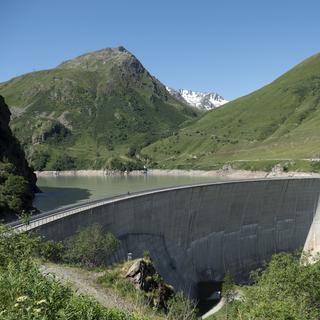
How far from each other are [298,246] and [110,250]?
33690mm

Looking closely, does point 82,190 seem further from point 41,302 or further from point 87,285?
point 41,302

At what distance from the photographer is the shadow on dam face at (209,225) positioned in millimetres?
38375

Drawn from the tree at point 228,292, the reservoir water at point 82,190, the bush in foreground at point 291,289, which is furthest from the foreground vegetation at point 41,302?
the reservoir water at point 82,190

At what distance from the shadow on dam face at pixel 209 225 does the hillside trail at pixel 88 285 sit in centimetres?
456

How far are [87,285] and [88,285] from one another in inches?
2.1

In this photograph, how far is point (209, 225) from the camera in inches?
1989

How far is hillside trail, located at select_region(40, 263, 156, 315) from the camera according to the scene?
21.6m

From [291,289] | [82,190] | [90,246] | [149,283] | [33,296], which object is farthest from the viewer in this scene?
[82,190]

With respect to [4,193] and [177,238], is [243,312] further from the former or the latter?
[4,193]

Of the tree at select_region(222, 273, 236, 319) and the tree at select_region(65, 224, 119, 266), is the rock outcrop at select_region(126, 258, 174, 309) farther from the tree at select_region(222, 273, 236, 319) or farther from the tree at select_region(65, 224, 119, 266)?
the tree at select_region(222, 273, 236, 319)

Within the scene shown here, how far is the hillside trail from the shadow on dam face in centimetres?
456

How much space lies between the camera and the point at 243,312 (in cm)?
2077

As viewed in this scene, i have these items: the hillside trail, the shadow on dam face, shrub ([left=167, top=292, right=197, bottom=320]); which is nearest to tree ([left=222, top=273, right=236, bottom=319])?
the shadow on dam face

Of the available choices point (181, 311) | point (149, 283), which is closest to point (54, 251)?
point (149, 283)
